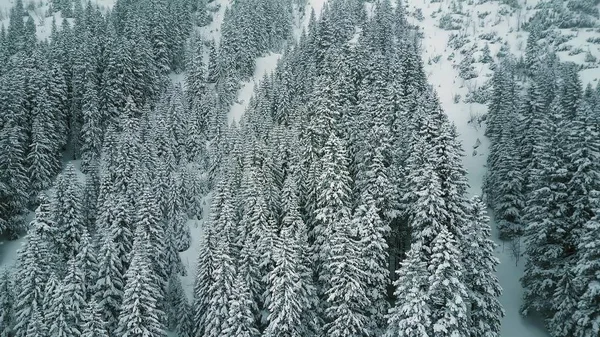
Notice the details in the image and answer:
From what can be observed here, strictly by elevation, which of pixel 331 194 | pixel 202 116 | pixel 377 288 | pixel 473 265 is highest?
pixel 473 265

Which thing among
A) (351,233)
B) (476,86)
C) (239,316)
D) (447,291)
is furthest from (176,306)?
(476,86)

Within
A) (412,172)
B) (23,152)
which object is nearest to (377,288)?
(412,172)

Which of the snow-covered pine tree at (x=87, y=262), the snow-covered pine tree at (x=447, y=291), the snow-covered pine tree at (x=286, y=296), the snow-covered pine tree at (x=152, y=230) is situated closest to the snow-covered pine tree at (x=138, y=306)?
the snow-covered pine tree at (x=87, y=262)

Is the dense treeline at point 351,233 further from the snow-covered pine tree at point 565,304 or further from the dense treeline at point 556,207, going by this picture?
the dense treeline at point 556,207

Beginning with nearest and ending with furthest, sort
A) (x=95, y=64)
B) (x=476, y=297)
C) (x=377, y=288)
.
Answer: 1. (x=476, y=297)
2. (x=377, y=288)
3. (x=95, y=64)

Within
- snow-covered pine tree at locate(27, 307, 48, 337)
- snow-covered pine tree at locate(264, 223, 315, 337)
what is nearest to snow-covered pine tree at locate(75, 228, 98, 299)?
snow-covered pine tree at locate(27, 307, 48, 337)

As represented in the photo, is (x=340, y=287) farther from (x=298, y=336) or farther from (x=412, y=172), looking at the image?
(x=412, y=172)
